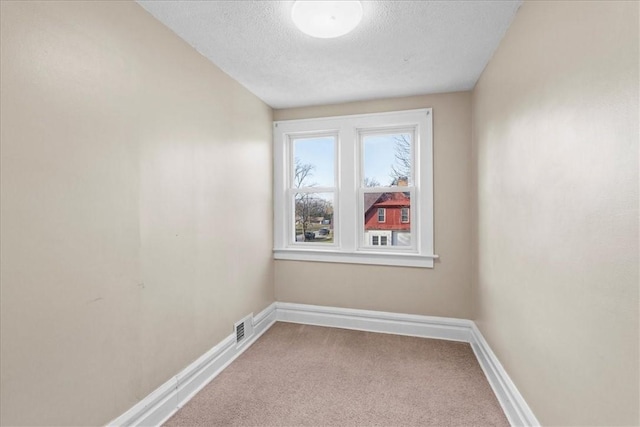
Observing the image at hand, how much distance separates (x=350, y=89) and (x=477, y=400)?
2.64m

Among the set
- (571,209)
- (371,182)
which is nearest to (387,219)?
(371,182)

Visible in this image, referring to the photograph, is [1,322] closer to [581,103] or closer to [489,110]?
[581,103]

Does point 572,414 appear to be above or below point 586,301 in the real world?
below

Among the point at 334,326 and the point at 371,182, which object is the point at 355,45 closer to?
the point at 371,182

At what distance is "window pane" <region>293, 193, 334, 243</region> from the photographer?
3295 millimetres


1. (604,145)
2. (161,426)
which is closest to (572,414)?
(604,145)

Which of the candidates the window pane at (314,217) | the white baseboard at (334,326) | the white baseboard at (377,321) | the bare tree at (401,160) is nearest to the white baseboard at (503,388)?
the white baseboard at (334,326)

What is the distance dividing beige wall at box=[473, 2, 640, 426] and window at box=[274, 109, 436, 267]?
3.37 ft

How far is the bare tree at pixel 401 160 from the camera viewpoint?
10.0 ft

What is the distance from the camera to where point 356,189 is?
3.15 metres

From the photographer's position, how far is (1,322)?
3.46 ft

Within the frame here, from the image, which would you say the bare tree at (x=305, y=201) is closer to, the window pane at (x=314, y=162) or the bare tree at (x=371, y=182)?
the window pane at (x=314, y=162)

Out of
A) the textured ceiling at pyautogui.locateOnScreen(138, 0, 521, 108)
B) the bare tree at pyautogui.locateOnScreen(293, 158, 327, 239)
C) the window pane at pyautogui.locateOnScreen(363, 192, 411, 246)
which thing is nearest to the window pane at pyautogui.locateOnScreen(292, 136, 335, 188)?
the bare tree at pyautogui.locateOnScreen(293, 158, 327, 239)

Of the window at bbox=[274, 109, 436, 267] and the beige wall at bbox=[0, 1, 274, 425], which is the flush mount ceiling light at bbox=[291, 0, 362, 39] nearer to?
the beige wall at bbox=[0, 1, 274, 425]
